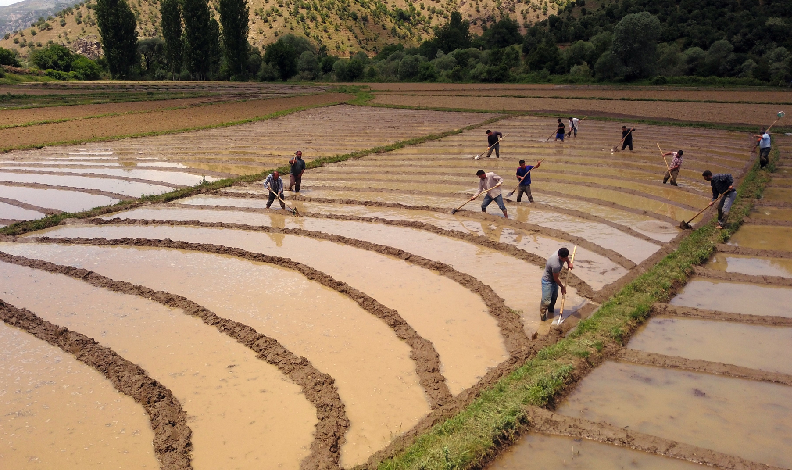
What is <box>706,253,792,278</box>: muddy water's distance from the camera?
34.6ft

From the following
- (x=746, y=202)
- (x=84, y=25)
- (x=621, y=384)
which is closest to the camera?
(x=621, y=384)

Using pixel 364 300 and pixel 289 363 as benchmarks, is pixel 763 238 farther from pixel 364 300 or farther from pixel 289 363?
pixel 289 363

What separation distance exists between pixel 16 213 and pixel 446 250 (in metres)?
11.2

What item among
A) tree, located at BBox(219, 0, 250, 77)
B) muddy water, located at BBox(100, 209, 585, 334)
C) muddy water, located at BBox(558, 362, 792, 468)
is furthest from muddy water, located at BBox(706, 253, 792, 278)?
tree, located at BBox(219, 0, 250, 77)

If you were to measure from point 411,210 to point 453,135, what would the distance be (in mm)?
12678

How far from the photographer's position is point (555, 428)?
616 centimetres

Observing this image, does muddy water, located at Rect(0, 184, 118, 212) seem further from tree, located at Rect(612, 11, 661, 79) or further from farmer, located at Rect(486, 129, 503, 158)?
tree, located at Rect(612, 11, 661, 79)

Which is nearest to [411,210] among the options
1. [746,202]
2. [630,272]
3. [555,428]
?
[630,272]

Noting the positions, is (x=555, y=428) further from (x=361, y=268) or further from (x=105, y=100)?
(x=105, y=100)

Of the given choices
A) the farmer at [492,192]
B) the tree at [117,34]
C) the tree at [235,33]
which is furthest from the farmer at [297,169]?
the tree at [117,34]

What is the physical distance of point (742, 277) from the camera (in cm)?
1029

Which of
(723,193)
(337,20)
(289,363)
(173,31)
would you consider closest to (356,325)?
(289,363)

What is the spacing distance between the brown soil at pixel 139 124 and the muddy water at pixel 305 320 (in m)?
18.1

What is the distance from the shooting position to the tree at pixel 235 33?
202 feet
